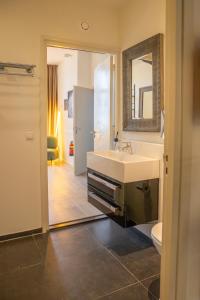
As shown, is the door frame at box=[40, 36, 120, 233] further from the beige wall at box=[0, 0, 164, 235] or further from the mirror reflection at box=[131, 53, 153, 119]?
the mirror reflection at box=[131, 53, 153, 119]

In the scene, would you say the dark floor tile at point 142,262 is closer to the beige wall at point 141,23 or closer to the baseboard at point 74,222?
the baseboard at point 74,222

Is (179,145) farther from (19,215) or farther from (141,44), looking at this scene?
(19,215)

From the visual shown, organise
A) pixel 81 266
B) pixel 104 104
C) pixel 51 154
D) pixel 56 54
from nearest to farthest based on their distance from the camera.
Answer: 1. pixel 81 266
2. pixel 104 104
3. pixel 56 54
4. pixel 51 154

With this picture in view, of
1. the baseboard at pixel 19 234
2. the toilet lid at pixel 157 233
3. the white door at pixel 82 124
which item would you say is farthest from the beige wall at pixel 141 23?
the white door at pixel 82 124

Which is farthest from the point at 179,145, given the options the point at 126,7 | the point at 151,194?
the point at 126,7

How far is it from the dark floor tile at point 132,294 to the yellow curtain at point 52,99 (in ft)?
18.6

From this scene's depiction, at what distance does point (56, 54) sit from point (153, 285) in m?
5.40

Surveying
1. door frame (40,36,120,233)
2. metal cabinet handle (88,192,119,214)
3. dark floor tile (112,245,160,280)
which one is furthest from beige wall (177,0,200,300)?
door frame (40,36,120,233)

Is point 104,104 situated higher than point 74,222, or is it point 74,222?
point 104,104

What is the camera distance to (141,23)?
2.64 m

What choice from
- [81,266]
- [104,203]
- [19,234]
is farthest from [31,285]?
[104,203]

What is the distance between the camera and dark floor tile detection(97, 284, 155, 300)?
1748 millimetres

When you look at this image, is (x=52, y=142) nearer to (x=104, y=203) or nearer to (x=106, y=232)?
(x=106, y=232)

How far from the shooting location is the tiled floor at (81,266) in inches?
71.2
